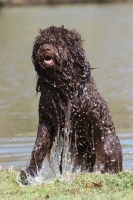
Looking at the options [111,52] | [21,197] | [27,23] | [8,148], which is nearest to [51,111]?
[21,197]

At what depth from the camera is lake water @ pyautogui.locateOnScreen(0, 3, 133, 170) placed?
10.3 meters

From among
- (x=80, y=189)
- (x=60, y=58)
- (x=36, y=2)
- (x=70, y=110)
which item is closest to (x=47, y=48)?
(x=60, y=58)

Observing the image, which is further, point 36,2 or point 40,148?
Answer: point 36,2

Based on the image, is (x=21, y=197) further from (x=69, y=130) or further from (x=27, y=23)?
(x=27, y=23)

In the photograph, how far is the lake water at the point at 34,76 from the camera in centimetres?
1027

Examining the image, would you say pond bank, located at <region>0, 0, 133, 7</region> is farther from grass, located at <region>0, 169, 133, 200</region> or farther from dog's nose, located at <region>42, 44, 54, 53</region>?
grass, located at <region>0, 169, 133, 200</region>

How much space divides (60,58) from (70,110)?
68 cm

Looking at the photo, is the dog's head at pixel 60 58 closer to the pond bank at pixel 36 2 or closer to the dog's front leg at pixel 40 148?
the dog's front leg at pixel 40 148

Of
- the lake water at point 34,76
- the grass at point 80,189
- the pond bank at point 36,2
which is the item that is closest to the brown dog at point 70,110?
the grass at point 80,189

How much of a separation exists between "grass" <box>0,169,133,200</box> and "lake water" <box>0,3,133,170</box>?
177 centimetres

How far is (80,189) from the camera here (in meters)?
6.25

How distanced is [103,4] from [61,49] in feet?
168

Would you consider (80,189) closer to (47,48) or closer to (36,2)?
(47,48)

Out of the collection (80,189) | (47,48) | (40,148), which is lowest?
(80,189)
